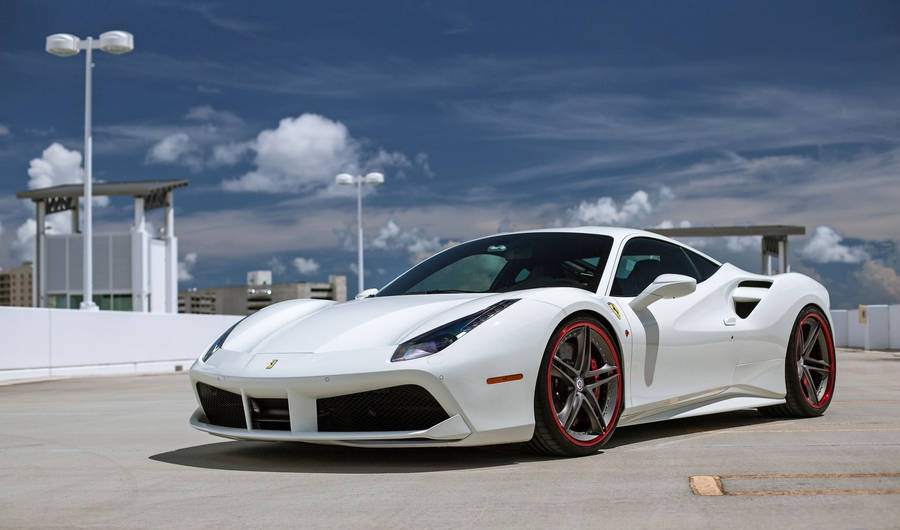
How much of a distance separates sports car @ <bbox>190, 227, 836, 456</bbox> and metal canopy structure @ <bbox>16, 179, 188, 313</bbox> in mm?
48551

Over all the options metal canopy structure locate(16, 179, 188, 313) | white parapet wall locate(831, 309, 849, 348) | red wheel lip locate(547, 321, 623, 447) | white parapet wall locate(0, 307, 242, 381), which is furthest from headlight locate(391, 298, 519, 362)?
metal canopy structure locate(16, 179, 188, 313)

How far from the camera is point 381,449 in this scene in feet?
19.2

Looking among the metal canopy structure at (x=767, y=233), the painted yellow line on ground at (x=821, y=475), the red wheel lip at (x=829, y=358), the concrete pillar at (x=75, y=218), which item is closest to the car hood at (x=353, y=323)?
the painted yellow line on ground at (x=821, y=475)

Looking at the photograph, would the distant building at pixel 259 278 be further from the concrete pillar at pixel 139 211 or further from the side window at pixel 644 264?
the side window at pixel 644 264

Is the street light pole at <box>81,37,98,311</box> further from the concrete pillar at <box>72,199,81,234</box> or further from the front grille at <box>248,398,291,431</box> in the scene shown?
the concrete pillar at <box>72,199,81,234</box>

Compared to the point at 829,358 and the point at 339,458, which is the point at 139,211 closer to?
the point at 829,358

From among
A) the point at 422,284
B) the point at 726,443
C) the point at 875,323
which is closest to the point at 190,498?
the point at 422,284

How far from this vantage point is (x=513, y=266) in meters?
6.25

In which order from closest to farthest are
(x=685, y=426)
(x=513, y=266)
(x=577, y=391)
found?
(x=577, y=391) → (x=513, y=266) → (x=685, y=426)

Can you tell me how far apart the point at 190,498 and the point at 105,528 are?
634 millimetres

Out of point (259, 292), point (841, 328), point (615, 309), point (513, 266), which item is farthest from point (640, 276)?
point (259, 292)

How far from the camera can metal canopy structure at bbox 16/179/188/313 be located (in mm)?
52969

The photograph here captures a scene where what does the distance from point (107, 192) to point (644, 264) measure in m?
51.4

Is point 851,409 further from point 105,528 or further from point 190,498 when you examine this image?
point 105,528
